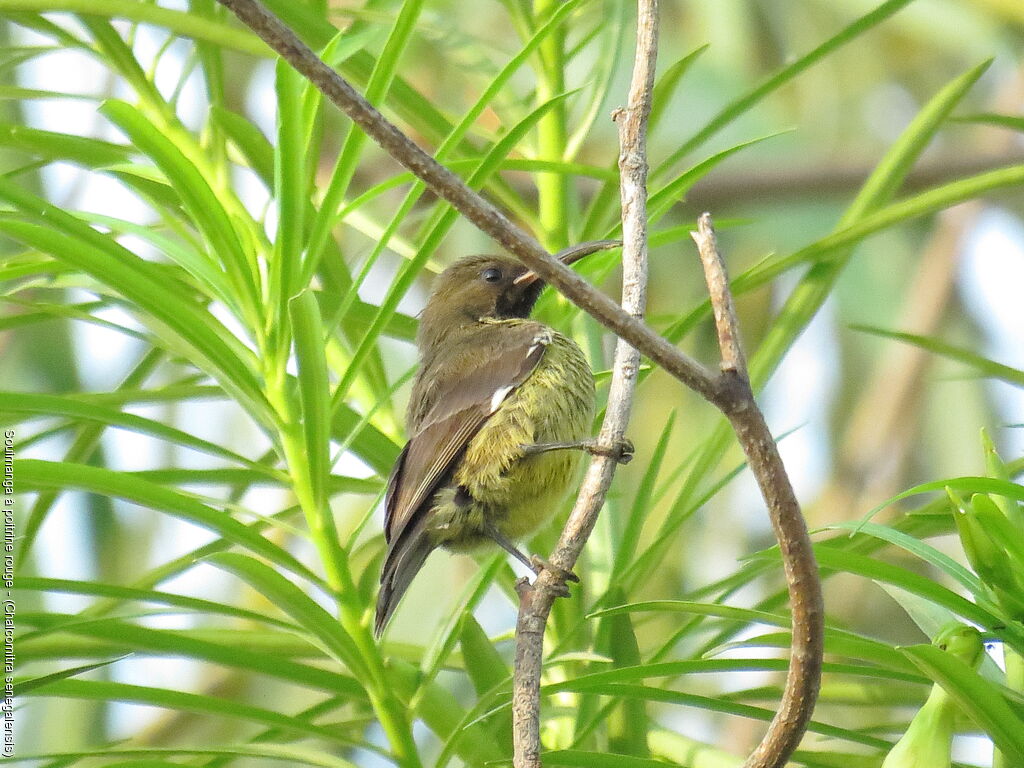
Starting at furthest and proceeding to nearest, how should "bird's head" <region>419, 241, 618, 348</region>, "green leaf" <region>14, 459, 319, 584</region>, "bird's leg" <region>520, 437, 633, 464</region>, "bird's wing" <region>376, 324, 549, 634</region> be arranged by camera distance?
"bird's head" <region>419, 241, 618, 348</region> → "bird's wing" <region>376, 324, 549, 634</region> → "bird's leg" <region>520, 437, 633, 464</region> → "green leaf" <region>14, 459, 319, 584</region>

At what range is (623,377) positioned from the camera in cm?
204

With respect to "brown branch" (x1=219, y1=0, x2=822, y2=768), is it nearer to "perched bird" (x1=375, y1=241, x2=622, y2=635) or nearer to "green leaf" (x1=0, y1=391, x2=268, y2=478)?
"green leaf" (x1=0, y1=391, x2=268, y2=478)

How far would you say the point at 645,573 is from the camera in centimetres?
240

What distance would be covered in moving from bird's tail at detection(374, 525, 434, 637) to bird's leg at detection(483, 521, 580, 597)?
15cm

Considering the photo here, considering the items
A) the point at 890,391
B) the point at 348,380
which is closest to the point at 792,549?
the point at 348,380

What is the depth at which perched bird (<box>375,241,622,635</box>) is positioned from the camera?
2.80m

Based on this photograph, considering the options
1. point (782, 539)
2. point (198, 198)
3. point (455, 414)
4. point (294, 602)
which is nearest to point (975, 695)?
point (782, 539)

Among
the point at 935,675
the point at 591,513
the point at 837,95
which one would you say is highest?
the point at 837,95

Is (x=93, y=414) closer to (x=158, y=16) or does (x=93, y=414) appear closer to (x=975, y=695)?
(x=158, y=16)

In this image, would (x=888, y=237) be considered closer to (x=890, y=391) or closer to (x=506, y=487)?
(x=890, y=391)

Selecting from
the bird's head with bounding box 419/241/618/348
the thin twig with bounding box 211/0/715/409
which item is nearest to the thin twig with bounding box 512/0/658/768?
the thin twig with bounding box 211/0/715/409

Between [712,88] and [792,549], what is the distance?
11.0ft

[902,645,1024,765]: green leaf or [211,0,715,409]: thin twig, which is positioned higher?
[211,0,715,409]: thin twig
